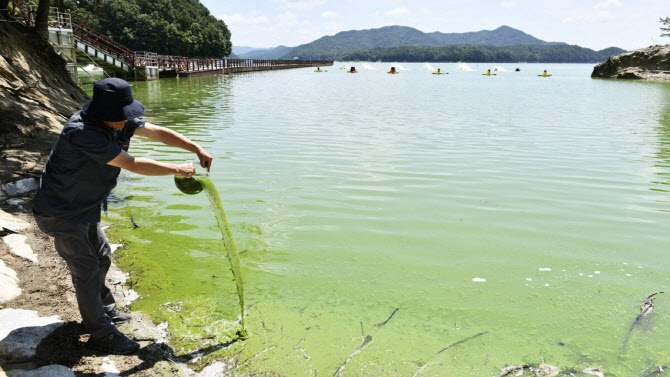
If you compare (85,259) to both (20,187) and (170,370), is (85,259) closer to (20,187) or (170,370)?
(170,370)

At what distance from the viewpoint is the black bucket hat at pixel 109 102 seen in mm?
3291

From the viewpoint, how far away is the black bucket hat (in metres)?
3.29

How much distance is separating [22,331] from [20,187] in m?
4.14

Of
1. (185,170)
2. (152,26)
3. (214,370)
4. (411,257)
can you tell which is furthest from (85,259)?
(152,26)

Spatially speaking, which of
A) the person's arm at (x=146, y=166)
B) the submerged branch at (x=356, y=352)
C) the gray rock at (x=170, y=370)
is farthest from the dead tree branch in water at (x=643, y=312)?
the person's arm at (x=146, y=166)

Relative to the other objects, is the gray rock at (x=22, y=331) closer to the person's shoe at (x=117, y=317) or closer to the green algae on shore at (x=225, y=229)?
the person's shoe at (x=117, y=317)

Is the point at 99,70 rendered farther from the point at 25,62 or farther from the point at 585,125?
the point at 585,125

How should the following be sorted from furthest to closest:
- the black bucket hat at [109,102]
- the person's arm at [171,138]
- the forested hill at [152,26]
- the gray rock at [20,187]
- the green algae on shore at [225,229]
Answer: the forested hill at [152,26] → the gray rock at [20,187] → the green algae on shore at [225,229] → the person's arm at [171,138] → the black bucket hat at [109,102]

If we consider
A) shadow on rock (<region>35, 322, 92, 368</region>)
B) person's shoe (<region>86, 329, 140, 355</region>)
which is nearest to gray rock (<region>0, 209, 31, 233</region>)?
shadow on rock (<region>35, 322, 92, 368</region>)

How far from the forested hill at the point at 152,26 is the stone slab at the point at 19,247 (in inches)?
2972

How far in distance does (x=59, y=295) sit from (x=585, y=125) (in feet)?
59.4

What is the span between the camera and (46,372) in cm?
339

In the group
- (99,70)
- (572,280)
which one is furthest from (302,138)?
(99,70)

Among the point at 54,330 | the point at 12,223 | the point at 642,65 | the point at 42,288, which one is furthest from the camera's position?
the point at 642,65
